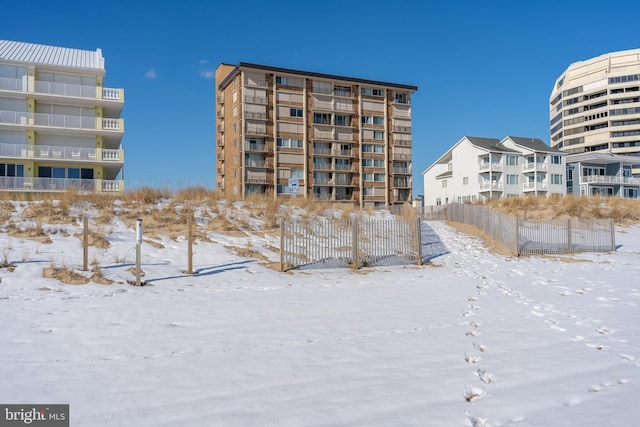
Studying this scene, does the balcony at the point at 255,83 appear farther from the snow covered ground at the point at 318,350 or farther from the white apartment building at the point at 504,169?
the snow covered ground at the point at 318,350

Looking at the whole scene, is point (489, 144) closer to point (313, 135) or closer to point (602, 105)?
point (313, 135)

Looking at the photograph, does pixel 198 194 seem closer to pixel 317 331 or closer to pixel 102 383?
pixel 317 331

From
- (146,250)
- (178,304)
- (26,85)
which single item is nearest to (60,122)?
(26,85)

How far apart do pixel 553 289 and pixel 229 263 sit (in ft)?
33.9

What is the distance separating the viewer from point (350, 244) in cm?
1852

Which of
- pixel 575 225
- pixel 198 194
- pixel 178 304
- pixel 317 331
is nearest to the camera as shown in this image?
pixel 317 331

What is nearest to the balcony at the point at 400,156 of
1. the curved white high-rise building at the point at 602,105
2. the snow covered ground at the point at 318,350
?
the curved white high-rise building at the point at 602,105

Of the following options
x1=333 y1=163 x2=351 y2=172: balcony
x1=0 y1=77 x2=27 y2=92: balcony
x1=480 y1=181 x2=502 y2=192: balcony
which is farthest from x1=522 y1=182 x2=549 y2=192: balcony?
x1=0 y1=77 x2=27 y2=92: balcony

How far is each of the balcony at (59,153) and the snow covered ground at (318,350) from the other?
30.6 metres

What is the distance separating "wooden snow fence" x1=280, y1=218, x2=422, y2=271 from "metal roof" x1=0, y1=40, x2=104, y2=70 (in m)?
36.0

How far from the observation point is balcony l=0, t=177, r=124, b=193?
125 ft

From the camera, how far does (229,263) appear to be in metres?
16.4

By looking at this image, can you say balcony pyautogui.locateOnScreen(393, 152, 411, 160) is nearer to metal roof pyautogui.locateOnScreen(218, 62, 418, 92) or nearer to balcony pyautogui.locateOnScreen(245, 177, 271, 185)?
metal roof pyautogui.locateOnScreen(218, 62, 418, 92)

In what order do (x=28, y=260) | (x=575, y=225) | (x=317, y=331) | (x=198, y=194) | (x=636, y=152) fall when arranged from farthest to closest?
(x=636, y=152) → (x=198, y=194) → (x=575, y=225) → (x=28, y=260) → (x=317, y=331)
